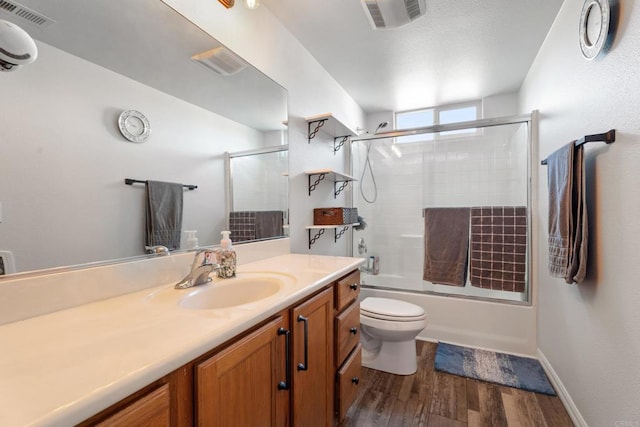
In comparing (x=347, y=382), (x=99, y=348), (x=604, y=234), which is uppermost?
(x=604, y=234)

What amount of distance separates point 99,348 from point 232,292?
579mm

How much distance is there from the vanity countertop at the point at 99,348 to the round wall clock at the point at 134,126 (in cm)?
56

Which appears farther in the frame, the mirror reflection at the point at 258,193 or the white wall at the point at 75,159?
the mirror reflection at the point at 258,193

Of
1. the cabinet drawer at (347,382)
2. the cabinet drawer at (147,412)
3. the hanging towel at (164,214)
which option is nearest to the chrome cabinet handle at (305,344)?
the cabinet drawer at (347,382)

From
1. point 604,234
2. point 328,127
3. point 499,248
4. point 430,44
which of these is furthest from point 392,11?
point 499,248

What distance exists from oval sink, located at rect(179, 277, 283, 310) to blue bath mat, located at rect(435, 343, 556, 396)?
154cm

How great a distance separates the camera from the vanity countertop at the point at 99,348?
41 cm

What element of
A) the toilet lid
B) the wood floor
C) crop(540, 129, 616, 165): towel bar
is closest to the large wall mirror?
the toilet lid

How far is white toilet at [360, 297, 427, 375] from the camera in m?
→ 1.84

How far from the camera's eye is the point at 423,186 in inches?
110

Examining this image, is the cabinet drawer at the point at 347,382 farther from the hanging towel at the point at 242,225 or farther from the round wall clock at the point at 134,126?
the round wall clock at the point at 134,126

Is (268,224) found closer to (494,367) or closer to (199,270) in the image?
(199,270)

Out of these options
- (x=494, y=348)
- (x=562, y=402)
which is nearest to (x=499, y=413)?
(x=562, y=402)

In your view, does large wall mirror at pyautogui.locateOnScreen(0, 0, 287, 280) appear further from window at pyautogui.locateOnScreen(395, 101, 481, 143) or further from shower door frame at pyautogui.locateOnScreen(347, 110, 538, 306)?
window at pyautogui.locateOnScreen(395, 101, 481, 143)
